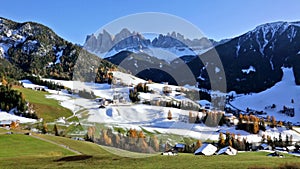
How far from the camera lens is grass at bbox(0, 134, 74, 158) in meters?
65.4

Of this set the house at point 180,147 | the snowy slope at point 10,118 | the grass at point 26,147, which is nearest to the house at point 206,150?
the house at point 180,147

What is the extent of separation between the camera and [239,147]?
372 feet

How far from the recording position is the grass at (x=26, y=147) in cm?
6544

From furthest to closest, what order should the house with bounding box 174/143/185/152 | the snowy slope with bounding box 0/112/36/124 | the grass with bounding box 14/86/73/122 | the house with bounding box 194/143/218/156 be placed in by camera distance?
the grass with bounding box 14/86/73/122 < the snowy slope with bounding box 0/112/36/124 < the house with bounding box 174/143/185/152 < the house with bounding box 194/143/218/156

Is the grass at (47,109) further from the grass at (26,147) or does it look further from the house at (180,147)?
the house at (180,147)

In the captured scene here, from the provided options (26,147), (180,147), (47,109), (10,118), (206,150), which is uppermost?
(47,109)

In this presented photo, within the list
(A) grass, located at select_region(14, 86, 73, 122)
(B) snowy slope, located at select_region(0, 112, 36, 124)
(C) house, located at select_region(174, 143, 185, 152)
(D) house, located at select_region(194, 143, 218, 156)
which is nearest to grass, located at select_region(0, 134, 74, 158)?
(D) house, located at select_region(194, 143, 218, 156)

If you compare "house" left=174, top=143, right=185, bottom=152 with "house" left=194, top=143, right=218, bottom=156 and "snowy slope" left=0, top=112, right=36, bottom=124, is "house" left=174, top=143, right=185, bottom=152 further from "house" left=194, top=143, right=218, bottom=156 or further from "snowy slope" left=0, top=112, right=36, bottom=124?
"snowy slope" left=0, top=112, right=36, bottom=124

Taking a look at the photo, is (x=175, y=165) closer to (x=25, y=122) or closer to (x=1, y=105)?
(x=25, y=122)

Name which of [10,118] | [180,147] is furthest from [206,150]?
→ [10,118]

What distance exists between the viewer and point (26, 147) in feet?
244

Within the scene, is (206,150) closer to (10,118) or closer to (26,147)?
(26,147)

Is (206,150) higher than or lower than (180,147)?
higher

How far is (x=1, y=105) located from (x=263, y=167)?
499 feet
